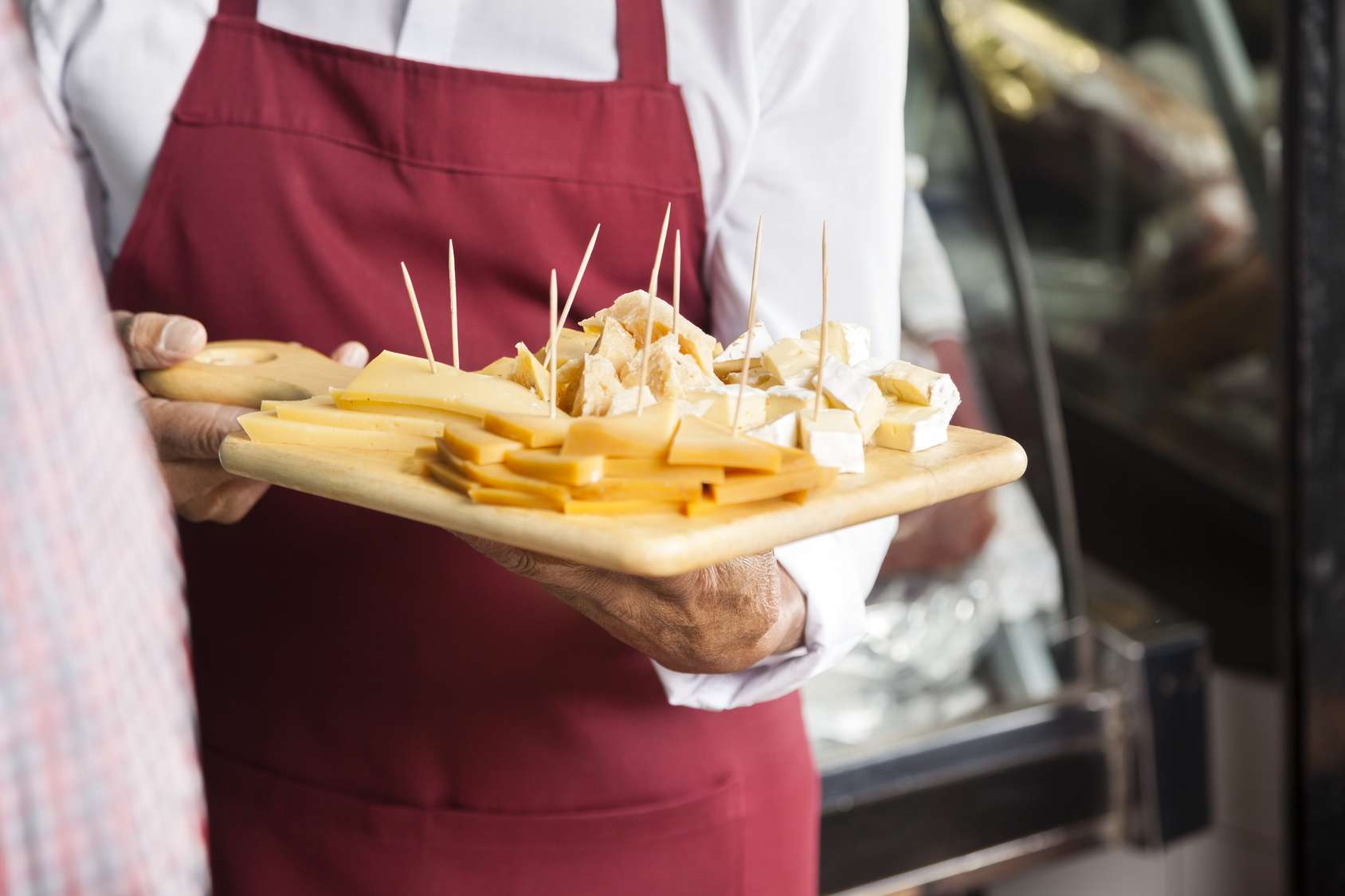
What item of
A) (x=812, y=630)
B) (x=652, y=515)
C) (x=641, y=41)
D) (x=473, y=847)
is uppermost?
(x=641, y=41)

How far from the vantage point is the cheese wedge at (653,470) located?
0.58 metres

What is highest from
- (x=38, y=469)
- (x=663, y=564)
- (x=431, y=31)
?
(x=431, y=31)

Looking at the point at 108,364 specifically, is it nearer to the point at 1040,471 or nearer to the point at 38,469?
the point at 38,469

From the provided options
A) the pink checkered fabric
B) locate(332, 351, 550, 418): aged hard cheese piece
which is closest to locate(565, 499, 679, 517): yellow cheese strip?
locate(332, 351, 550, 418): aged hard cheese piece

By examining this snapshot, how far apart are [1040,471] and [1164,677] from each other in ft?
1.02

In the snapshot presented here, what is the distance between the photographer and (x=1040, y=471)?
1.63 m

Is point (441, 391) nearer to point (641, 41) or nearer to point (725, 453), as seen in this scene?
point (725, 453)

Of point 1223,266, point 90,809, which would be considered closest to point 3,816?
point 90,809

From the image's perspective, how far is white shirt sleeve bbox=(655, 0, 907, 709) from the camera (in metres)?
0.94

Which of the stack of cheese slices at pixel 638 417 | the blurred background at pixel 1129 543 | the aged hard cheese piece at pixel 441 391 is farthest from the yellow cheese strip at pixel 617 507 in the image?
the blurred background at pixel 1129 543

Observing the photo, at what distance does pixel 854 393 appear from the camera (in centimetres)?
66

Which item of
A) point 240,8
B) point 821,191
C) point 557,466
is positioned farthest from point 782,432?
point 240,8

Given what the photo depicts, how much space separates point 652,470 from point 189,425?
1.21 feet

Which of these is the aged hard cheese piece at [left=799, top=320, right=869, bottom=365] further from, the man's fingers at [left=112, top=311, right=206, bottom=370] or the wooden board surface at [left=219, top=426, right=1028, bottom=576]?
the man's fingers at [left=112, top=311, right=206, bottom=370]
